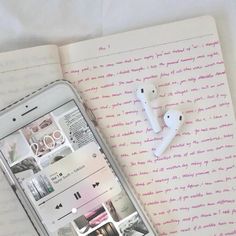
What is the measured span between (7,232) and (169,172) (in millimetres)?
164

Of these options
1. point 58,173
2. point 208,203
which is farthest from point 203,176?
point 58,173

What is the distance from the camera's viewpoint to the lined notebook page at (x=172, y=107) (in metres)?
0.48

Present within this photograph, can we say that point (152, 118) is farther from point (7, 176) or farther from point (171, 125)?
point (7, 176)

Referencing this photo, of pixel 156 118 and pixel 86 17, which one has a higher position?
pixel 86 17

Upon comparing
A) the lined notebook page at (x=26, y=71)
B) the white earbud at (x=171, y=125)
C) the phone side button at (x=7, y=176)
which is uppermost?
the lined notebook page at (x=26, y=71)

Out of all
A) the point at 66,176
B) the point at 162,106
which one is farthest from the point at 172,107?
the point at 66,176

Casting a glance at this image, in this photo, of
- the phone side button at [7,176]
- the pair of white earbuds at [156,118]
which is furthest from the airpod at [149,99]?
the phone side button at [7,176]

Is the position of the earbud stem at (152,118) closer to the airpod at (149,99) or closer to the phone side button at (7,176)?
the airpod at (149,99)

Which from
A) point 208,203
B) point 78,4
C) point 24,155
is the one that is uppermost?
point 78,4

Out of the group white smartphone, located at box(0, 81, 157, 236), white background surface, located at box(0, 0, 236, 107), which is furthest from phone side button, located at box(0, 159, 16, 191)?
white background surface, located at box(0, 0, 236, 107)

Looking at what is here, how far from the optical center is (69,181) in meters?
0.47

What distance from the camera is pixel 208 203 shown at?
0.48 meters

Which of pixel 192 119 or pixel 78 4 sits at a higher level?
pixel 78 4

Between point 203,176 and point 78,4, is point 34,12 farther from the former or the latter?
point 203,176
